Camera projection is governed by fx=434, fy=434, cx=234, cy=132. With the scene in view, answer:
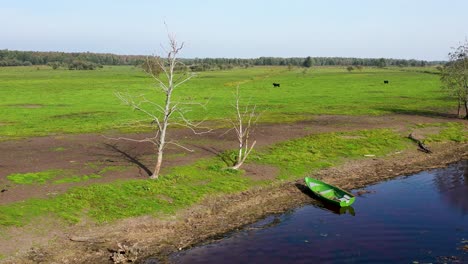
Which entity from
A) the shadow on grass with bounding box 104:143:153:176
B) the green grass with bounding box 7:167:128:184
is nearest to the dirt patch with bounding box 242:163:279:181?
the shadow on grass with bounding box 104:143:153:176

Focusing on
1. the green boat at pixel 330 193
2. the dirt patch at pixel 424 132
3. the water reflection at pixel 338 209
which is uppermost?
the dirt patch at pixel 424 132

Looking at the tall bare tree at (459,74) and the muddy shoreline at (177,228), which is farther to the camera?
the tall bare tree at (459,74)

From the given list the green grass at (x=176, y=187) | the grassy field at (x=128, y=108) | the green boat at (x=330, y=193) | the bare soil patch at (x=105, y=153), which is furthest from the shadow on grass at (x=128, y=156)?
the green boat at (x=330, y=193)

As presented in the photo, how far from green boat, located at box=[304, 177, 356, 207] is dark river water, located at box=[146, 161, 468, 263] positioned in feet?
2.17

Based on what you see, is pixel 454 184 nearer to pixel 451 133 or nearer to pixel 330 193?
pixel 330 193

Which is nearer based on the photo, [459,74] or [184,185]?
[184,185]

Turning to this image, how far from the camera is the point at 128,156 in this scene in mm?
36500

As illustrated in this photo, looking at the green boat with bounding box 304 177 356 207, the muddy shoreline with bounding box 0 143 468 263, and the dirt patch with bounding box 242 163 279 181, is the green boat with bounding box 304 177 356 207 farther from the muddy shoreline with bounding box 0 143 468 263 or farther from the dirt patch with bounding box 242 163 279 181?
the dirt patch with bounding box 242 163 279 181

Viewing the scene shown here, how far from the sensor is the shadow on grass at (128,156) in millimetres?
33125

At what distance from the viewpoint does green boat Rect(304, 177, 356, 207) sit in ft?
92.6

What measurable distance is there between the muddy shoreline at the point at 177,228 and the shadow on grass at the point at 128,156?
6916mm

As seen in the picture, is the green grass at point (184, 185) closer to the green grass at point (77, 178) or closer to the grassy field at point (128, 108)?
the green grass at point (77, 178)

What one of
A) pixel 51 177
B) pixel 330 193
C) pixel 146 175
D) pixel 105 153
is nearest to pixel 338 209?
pixel 330 193

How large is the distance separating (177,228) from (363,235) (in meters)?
10.5
